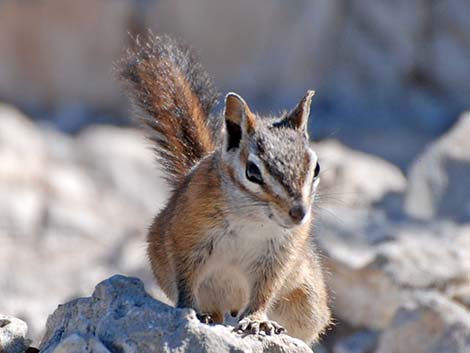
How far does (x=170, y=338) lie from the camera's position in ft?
11.3

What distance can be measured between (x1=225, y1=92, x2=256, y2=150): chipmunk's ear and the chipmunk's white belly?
26 centimetres

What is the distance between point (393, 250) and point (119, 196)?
10.9ft

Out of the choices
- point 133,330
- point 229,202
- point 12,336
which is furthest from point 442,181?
point 133,330

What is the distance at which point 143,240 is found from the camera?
745 centimetres

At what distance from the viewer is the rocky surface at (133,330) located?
3.43 m

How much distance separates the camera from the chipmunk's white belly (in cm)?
398

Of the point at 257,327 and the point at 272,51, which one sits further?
the point at 272,51

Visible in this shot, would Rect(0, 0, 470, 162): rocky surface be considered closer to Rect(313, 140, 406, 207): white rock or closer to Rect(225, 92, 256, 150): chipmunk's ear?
Rect(313, 140, 406, 207): white rock

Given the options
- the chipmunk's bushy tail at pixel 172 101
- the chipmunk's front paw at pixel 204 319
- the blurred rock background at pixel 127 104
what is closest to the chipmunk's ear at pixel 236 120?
the chipmunk's front paw at pixel 204 319

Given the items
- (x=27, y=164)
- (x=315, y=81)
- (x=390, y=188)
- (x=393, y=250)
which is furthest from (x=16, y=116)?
(x=393, y=250)

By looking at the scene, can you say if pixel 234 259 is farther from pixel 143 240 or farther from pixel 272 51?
pixel 272 51

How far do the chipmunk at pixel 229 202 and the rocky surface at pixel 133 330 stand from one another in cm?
24

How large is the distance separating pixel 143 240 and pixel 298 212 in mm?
3943

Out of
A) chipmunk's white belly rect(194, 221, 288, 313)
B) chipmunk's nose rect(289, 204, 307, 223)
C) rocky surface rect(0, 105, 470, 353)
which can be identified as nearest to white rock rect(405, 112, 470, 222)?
rocky surface rect(0, 105, 470, 353)
